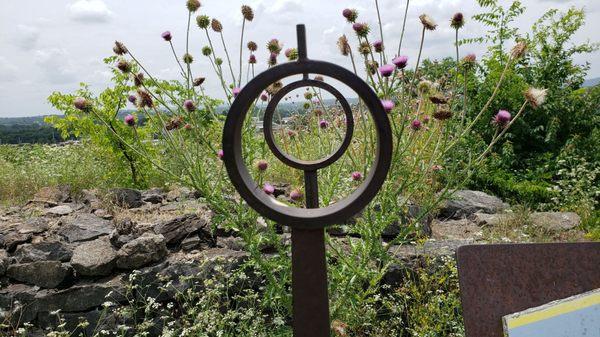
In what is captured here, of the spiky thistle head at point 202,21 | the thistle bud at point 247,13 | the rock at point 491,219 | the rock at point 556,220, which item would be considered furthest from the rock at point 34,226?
the rock at point 556,220

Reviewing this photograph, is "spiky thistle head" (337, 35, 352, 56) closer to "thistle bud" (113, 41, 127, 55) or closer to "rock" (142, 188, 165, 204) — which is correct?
"thistle bud" (113, 41, 127, 55)

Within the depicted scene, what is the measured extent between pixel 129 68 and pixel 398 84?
4.81ft

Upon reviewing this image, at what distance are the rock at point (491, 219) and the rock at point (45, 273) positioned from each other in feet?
10.1

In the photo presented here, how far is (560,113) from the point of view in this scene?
20.7 ft

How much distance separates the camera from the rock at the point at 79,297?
3.34m

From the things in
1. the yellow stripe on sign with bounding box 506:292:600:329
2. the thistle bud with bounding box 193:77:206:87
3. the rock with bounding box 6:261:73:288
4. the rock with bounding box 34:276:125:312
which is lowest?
the rock with bounding box 34:276:125:312

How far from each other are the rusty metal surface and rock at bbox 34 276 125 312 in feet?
7.50

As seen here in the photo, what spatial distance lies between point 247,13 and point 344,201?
5.73 ft

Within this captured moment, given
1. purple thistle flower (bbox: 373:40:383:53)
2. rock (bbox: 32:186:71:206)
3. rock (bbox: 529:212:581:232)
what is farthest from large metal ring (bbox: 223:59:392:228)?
rock (bbox: 32:186:71:206)

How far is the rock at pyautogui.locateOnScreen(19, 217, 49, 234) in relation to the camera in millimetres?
3959

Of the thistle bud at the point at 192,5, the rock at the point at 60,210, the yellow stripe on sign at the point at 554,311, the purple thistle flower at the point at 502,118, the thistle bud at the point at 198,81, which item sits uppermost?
the thistle bud at the point at 192,5

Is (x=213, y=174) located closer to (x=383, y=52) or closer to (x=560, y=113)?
(x=383, y=52)

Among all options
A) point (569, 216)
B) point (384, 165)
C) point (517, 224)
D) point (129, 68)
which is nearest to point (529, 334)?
point (384, 165)

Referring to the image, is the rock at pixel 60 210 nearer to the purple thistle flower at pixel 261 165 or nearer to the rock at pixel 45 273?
the rock at pixel 45 273
